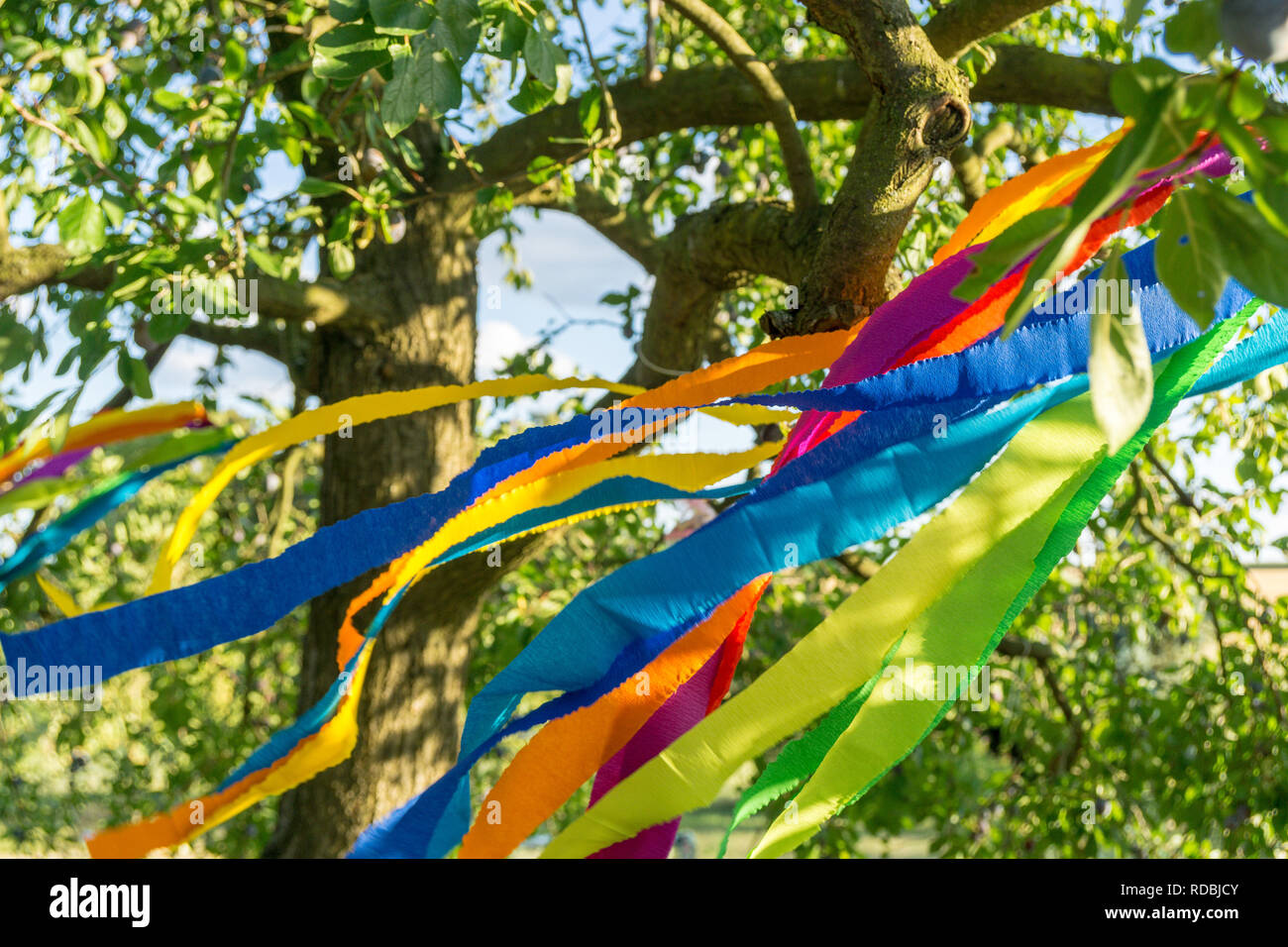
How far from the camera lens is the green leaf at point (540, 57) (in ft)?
5.33

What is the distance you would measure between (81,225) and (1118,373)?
196 cm

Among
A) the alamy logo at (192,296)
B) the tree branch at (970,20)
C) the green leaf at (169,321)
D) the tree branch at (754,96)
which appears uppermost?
the tree branch at (754,96)

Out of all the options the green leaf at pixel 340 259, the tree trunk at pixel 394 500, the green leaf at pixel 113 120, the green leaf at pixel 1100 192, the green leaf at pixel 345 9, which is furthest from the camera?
the tree trunk at pixel 394 500

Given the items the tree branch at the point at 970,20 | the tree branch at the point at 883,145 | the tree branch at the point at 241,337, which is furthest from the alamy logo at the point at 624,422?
the tree branch at the point at 241,337

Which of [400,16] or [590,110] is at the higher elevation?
[590,110]

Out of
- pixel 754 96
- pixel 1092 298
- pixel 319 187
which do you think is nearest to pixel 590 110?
pixel 319 187

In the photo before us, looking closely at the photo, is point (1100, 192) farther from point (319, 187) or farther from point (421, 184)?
point (421, 184)

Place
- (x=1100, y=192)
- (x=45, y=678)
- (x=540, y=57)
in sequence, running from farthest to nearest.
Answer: (x=540, y=57)
(x=45, y=678)
(x=1100, y=192)

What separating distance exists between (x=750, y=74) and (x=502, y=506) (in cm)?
132

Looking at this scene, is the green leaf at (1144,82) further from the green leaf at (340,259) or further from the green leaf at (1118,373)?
the green leaf at (340,259)

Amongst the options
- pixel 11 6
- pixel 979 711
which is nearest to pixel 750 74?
pixel 11 6

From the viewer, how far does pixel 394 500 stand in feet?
10.2
